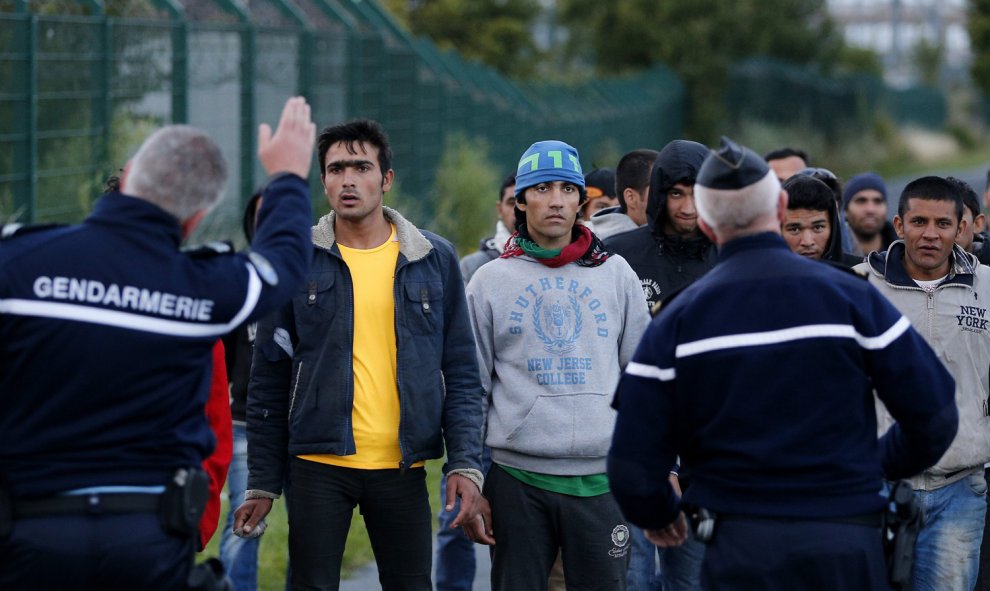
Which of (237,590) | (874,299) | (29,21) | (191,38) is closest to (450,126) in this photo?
(191,38)

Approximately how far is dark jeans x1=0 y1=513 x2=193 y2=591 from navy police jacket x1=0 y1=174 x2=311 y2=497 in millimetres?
98

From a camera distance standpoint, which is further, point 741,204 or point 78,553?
point 741,204

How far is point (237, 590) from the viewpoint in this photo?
7016 millimetres

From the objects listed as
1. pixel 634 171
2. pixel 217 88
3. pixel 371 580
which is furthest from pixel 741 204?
pixel 217 88

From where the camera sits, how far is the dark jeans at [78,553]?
396 centimetres

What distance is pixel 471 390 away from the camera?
19.0ft

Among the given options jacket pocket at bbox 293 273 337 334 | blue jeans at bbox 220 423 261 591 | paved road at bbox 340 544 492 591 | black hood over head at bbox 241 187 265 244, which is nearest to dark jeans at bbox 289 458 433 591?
jacket pocket at bbox 293 273 337 334

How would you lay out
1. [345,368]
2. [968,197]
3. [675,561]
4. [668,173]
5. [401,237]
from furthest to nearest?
[968,197], [668,173], [675,561], [401,237], [345,368]

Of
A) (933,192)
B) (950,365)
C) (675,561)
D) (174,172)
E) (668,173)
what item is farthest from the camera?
(668,173)

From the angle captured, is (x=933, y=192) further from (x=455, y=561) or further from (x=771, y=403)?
(x=455, y=561)

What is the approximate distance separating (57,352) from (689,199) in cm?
332

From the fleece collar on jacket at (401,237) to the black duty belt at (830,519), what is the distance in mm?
1946

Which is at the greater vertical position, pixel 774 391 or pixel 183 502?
pixel 774 391

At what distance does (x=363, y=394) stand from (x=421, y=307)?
0.38 m
